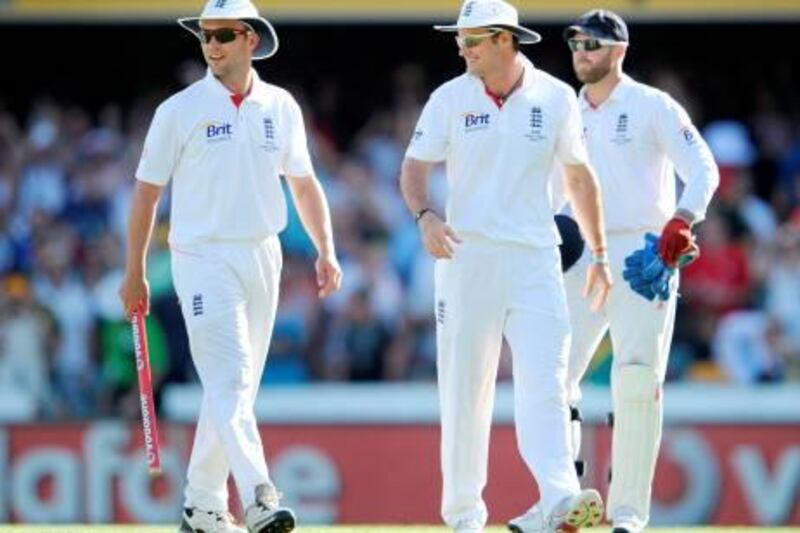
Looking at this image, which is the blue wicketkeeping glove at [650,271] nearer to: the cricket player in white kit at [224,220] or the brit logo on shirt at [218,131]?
the cricket player in white kit at [224,220]

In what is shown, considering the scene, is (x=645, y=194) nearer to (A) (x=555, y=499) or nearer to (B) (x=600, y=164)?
(B) (x=600, y=164)

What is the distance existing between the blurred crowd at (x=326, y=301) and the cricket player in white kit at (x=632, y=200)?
5.75m

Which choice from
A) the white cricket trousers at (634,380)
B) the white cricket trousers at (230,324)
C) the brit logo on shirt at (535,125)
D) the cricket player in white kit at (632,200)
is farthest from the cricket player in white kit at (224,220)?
the white cricket trousers at (634,380)

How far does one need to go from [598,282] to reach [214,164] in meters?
1.67

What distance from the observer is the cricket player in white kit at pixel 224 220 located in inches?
413

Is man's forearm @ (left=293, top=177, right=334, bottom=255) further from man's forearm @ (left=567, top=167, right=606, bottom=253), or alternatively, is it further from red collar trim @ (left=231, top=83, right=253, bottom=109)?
man's forearm @ (left=567, top=167, right=606, bottom=253)

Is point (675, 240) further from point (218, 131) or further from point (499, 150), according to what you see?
point (218, 131)

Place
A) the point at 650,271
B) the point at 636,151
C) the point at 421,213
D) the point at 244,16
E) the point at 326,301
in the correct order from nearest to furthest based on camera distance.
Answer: the point at 421,213 < the point at 244,16 < the point at 650,271 < the point at 636,151 < the point at 326,301

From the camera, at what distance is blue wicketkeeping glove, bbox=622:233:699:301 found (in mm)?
10891

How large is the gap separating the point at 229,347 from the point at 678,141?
7.03ft

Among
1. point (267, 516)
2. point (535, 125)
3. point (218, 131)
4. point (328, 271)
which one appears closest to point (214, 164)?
point (218, 131)

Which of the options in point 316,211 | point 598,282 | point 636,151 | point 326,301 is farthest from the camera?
point 326,301

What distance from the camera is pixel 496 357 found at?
10555 mm

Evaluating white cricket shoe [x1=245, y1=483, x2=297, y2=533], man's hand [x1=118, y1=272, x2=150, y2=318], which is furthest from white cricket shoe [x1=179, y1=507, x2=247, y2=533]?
man's hand [x1=118, y1=272, x2=150, y2=318]
